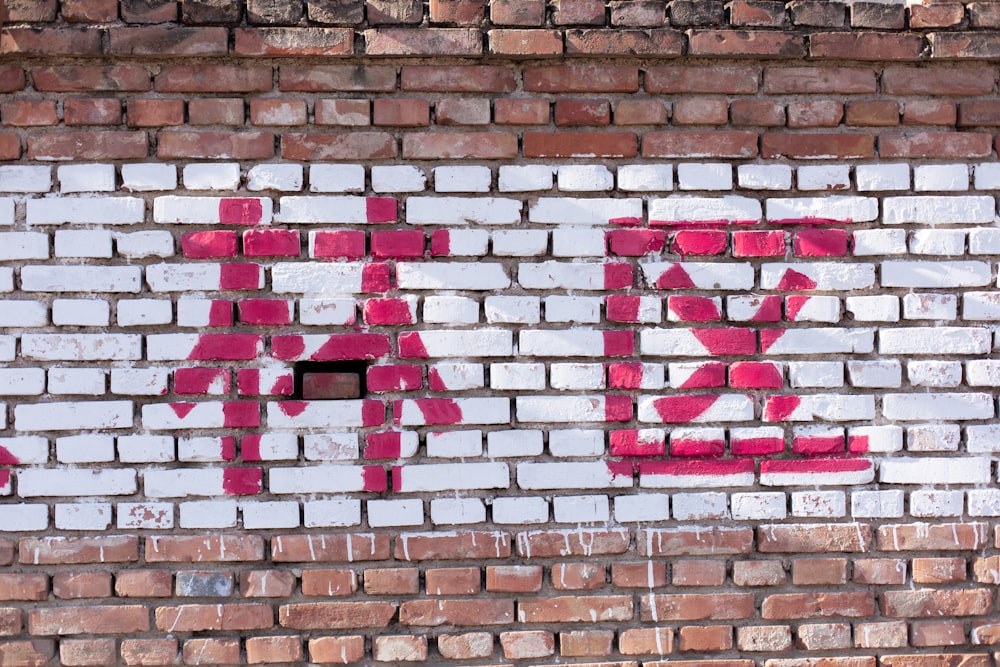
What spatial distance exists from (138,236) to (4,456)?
2.18ft

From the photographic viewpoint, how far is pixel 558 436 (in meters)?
2.19

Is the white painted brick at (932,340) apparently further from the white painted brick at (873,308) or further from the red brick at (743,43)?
the red brick at (743,43)

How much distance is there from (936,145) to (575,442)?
129cm

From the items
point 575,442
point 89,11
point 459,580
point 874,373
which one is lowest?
point 459,580

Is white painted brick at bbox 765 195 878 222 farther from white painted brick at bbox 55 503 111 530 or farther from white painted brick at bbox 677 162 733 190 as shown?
white painted brick at bbox 55 503 111 530

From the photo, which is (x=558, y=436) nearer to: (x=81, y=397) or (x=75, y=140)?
(x=81, y=397)

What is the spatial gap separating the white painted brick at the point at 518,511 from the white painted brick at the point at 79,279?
3.65 feet

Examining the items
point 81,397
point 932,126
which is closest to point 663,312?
point 932,126

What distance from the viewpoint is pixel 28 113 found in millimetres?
2162

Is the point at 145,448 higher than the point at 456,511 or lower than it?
higher

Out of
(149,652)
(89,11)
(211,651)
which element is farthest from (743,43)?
(149,652)

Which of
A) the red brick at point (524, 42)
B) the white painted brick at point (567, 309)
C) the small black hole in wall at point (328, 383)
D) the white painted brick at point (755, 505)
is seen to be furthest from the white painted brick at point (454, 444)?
the red brick at point (524, 42)

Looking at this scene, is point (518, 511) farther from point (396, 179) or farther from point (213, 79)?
point (213, 79)

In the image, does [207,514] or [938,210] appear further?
[938,210]
